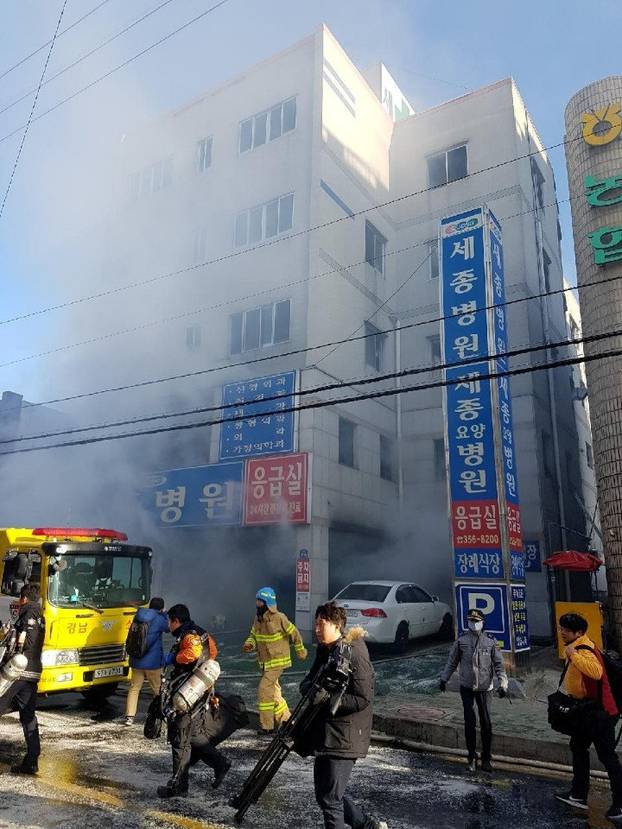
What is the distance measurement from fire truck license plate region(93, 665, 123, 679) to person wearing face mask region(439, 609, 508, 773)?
4.35m

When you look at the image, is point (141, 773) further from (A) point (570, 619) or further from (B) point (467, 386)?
(B) point (467, 386)

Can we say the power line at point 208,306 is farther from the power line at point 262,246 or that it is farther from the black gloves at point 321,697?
the black gloves at point 321,697

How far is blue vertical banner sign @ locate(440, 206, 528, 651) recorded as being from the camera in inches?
406

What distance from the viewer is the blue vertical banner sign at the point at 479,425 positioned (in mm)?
10320

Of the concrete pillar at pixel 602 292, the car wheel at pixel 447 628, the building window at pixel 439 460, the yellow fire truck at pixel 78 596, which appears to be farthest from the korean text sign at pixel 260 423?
the yellow fire truck at pixel 78 596

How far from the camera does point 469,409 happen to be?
11109 millimetres

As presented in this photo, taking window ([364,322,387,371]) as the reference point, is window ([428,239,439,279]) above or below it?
above

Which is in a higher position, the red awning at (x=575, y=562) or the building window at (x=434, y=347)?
the building window at (x=434, y=347)

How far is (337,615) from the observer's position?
3664mm

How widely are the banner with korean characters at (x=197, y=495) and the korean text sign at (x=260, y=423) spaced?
0.57 meters

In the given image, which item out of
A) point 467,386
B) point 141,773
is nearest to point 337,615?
point 141,773

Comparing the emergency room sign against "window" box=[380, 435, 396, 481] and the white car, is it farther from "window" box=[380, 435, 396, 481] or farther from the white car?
"window" box=[380, 435, 396, 481]

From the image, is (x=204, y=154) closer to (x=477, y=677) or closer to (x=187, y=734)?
(x=477, y=677)

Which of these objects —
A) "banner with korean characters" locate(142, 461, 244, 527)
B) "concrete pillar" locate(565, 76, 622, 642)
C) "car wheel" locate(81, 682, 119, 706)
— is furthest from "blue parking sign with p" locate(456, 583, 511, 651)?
"banner with korean characters" locate(142, 461, 244, 527)
